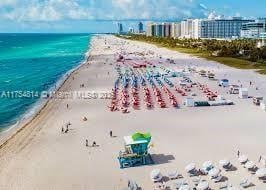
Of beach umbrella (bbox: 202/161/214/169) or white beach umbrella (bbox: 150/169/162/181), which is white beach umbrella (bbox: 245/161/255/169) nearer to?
beach umbrella (bbox: 202/161/214/169)

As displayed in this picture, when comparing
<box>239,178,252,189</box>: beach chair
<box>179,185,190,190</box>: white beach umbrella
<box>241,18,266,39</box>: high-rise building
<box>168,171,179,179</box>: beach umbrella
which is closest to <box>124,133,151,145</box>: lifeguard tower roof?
<box>168,171,179,179</box>: beach umbrella

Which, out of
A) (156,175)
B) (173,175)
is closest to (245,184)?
(173,175)

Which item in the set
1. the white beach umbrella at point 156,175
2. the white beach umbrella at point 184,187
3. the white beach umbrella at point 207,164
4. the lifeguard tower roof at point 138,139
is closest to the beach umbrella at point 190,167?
the white beach umbrella at point 207,164

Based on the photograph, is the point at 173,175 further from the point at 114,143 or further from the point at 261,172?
the point at 114,143

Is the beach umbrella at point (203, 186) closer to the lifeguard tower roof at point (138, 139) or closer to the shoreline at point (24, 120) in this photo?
the lifeguard tower roof at point (138, 139)

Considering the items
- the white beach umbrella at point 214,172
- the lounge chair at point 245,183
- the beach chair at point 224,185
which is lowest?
the beach chair at point 224,185

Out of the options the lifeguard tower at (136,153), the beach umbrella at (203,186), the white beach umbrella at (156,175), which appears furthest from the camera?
the lifeguard tower at (136,153)

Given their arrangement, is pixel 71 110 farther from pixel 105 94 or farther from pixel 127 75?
pixel 127 75

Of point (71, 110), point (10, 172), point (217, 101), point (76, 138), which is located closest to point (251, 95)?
point (217, 101)
